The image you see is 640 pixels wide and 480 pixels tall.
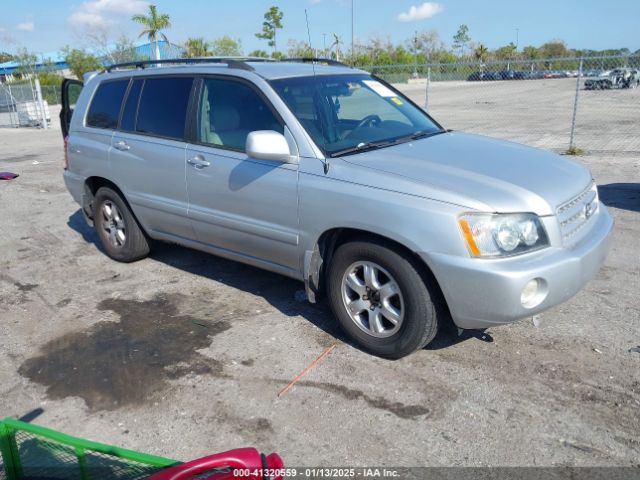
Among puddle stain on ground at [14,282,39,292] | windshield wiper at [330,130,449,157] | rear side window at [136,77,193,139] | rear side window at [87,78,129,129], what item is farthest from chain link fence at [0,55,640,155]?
puddle stain on ground at [14,282,39,292]

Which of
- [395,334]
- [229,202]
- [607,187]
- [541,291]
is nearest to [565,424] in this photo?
[541,291]

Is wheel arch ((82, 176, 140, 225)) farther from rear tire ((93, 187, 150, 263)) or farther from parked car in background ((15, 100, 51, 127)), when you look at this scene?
parked car in background ((15, 100, 51, 127))

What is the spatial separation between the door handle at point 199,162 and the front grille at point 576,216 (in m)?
2.56

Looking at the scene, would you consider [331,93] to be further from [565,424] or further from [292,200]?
[565,424]

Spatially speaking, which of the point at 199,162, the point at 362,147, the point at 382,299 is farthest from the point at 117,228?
the point at 382,299

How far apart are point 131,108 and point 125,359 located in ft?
8.04

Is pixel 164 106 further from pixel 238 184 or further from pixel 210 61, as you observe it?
pixel 238 184

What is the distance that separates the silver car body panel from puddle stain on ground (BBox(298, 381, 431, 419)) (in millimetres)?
577

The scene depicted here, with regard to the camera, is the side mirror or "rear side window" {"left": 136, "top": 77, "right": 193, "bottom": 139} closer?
the side mirror

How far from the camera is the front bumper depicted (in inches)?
129

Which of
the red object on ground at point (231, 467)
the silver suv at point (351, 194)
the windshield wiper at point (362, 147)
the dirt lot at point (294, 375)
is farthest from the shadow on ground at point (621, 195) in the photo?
the red object on ground at point (231, 467)

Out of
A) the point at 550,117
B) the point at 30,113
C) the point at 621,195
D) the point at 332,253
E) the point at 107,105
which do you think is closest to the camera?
the point at 332,253

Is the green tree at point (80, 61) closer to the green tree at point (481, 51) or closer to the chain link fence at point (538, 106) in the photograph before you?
the chain link fence at point (538, 106)

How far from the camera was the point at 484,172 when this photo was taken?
146 inches
